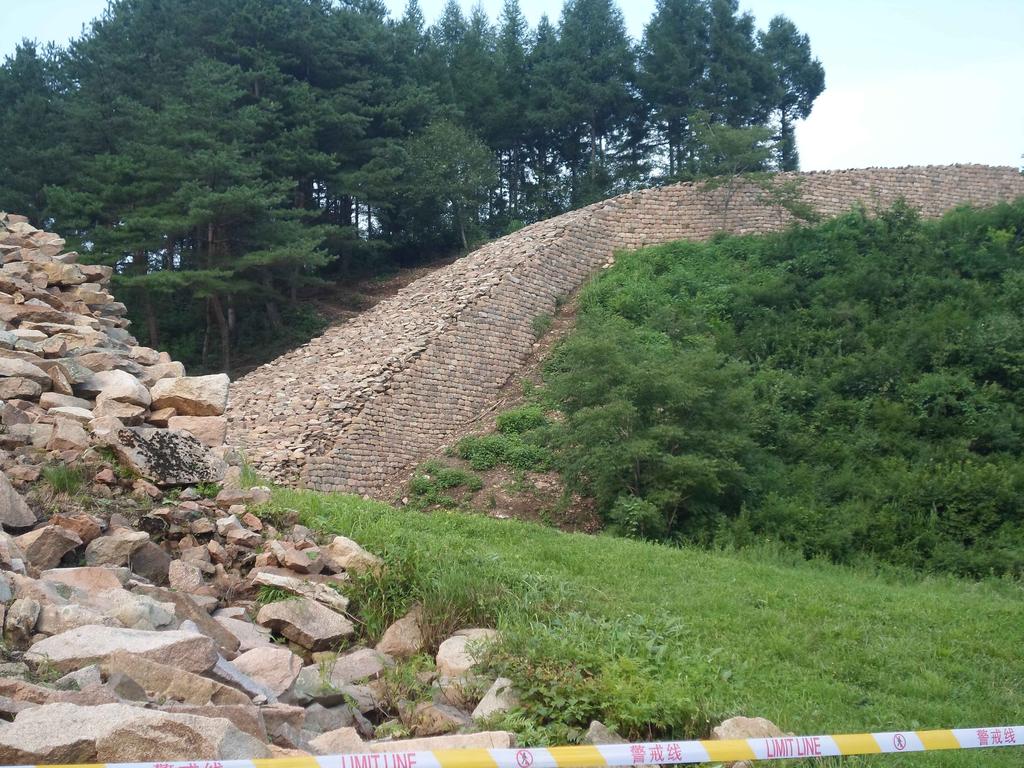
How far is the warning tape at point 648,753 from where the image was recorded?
2.54m

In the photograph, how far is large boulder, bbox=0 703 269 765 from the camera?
2680mm

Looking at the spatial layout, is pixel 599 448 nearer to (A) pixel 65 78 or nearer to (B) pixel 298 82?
(B) pixel 298 82

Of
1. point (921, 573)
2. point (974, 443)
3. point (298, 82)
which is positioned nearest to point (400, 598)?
point (921, 573)

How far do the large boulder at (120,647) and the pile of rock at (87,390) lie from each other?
253cm

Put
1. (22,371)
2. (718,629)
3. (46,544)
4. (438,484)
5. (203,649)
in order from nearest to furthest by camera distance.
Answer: (203,649) → (46,544) → (718,629) → (22,371) → (438,484)

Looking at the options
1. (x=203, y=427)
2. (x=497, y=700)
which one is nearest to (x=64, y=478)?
(x=203, y=427)

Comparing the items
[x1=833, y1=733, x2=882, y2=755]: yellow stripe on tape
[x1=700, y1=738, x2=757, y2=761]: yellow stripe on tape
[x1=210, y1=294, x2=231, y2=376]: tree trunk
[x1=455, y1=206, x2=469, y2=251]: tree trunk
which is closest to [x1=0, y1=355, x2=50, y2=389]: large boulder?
[x1=700, y1=738, x2=757, y2=761]: yellow stripe on tape

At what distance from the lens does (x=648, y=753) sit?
3004 mm

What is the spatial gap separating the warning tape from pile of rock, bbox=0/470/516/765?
1.50ft

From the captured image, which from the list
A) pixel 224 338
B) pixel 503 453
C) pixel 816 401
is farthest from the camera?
pixel 224 338

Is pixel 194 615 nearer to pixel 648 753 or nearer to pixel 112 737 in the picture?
pixel 112 737

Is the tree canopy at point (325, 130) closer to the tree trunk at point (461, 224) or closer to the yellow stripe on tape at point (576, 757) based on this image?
the tree trunk at point (461, 224)

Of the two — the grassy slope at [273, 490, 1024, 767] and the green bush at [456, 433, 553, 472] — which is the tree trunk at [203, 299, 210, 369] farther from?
the grassy slope at [273, 490, 1024, 767]

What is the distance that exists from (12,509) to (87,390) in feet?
7.34
